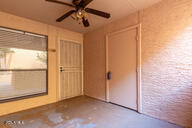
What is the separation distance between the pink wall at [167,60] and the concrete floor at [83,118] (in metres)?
0.28

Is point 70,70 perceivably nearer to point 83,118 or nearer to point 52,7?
point 83,118

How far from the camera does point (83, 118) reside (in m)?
2.18

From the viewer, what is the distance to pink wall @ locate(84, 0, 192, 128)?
1812 mm

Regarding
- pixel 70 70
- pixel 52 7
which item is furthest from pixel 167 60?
pixel 70 70

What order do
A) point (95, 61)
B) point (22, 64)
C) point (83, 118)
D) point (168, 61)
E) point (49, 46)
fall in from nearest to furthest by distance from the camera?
point (168, 61) < point (83, 118) < point (22, 64) < point (49, 46) < point (95, 61)

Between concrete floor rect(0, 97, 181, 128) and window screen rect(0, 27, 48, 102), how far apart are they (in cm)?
53

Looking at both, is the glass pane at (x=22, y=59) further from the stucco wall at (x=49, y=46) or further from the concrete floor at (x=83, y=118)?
the concrete floor at (x=83, y=118)

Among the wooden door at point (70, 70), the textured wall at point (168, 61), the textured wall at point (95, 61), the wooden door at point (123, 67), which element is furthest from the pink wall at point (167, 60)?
the wooden door at point (70, 70)

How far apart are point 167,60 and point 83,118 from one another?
207 centimetres

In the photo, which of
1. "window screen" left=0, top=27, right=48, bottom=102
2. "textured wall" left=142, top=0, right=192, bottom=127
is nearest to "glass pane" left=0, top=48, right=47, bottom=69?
"window screen" left=0, top=27, right=48, bottom=102

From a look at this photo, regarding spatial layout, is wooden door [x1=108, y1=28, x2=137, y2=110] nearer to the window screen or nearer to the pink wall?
the pink wall

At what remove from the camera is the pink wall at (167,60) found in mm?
1812

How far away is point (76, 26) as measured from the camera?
Result: 3.23 meters

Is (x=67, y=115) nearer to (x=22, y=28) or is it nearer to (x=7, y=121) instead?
(x=7, y=121)
